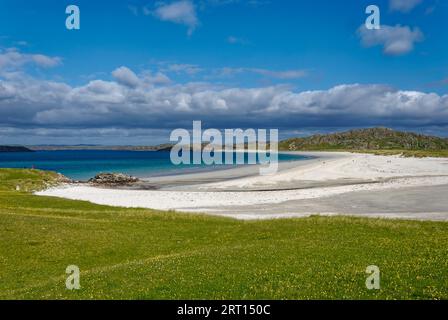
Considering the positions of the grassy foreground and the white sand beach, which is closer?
the grassy foreground

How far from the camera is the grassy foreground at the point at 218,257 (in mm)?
19297

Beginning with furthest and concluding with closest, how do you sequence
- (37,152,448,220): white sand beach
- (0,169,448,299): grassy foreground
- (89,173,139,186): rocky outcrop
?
(89,173,139,186): rocky outcrop
(37,152,448,220): white sand beach
(0,169,448,299): grassy foreground

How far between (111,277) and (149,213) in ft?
112

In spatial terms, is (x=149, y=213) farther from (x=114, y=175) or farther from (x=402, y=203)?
(x=114, y=175)

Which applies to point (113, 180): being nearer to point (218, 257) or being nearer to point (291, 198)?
point (291, 198)

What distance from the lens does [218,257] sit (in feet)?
91.1

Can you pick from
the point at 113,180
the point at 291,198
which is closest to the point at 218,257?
the point at 291,198

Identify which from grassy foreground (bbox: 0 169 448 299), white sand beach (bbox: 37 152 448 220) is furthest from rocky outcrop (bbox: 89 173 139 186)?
grassy foreground (bbox: 0 169 448 299)

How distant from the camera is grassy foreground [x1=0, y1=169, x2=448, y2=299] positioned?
19297mm

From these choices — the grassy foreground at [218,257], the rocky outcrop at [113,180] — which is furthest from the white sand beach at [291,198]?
the rocky outcrop at [113,180]

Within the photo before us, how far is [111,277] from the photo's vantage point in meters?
23.5

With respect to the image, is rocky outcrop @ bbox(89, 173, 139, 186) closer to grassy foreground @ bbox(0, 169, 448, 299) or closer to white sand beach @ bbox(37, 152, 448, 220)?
white sand beach @ bbox(37, 152, 448, 220)
